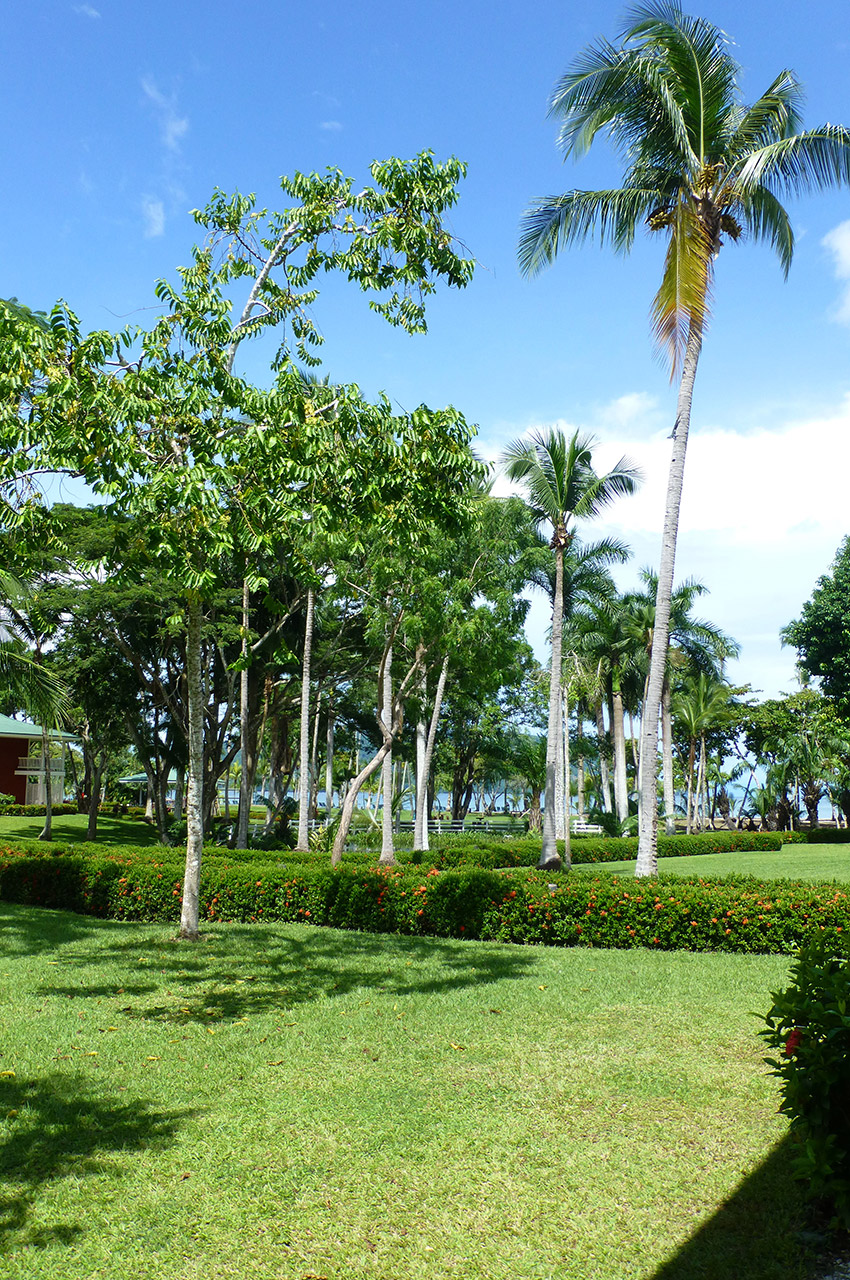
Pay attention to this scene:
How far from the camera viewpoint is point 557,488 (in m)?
23.5

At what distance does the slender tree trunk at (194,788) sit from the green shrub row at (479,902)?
2369mm

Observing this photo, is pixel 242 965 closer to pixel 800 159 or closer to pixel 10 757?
pixel 800 159

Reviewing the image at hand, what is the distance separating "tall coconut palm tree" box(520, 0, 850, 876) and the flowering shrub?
1038 cm

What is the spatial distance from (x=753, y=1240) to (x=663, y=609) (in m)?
11.7

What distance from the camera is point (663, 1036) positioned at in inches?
280

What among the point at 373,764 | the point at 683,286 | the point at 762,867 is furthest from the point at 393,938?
the point at 762,867

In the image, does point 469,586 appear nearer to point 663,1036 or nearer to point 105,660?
point 105,660

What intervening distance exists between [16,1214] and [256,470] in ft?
21.0

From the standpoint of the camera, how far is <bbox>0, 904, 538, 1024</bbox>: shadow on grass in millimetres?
8484

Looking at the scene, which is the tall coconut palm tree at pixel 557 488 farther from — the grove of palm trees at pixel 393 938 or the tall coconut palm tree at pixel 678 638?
the tall coconut palm tree at pixel 678 638

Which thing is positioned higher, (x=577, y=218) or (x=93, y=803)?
(x=577, y=218)

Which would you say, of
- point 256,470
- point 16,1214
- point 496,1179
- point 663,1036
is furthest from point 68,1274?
point 256,470

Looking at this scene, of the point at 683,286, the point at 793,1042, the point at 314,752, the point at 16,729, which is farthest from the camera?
the point at 16,729

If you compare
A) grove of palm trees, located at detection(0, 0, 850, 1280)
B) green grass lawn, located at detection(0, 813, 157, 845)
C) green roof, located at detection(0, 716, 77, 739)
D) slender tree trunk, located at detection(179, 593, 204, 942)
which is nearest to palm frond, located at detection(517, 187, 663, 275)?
grove of palm trees, located at detection(0, 0, 850, 1280)
